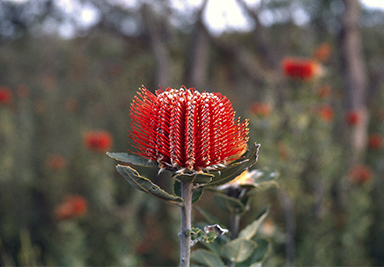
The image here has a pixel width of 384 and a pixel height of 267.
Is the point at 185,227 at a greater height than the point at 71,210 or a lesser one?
greater

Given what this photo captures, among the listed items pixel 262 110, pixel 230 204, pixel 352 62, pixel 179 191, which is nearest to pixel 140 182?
pixel 179 191

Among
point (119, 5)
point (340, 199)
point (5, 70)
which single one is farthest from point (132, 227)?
point (5, 70)

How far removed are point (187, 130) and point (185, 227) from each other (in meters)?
0.25

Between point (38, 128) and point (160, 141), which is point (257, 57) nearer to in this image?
point (38, 128)

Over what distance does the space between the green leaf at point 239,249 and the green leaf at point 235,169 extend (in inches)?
10.1

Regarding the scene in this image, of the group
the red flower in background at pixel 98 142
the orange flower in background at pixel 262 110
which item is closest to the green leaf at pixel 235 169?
the orange flower in background at pixel 262 110

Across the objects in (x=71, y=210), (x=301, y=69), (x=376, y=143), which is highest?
(x=301, y=69)

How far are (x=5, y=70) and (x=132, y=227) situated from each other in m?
7.91

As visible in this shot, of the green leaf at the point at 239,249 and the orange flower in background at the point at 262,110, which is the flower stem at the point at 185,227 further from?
the orange flower in background at the point at 262,110

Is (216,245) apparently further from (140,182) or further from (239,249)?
(140,182)

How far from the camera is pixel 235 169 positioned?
735 millimetres

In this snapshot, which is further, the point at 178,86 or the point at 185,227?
the point at 178,86

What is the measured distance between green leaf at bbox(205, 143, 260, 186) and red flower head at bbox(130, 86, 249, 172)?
68 mm

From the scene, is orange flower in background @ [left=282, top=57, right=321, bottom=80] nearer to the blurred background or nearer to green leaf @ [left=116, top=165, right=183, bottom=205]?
the blurred background
